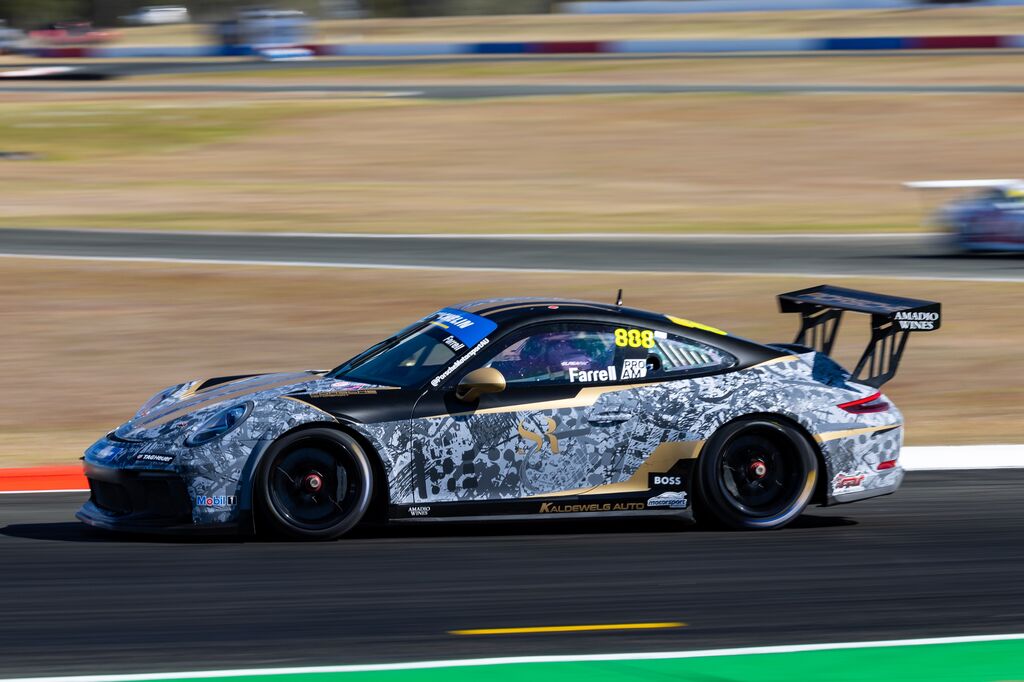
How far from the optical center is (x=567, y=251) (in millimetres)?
19766

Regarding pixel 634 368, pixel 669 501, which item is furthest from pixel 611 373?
pixel 669 501

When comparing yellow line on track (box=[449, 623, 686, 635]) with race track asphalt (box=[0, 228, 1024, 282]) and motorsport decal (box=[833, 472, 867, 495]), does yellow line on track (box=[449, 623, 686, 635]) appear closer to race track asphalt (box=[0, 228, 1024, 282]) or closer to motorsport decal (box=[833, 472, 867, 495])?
motorsport decal (box=[833, 472, 867, 495])

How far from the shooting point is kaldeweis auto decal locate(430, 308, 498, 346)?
24.0ft

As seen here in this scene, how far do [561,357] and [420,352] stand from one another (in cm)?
76

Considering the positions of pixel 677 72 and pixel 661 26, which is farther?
pixel 661 26

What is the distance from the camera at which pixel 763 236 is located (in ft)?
70.0

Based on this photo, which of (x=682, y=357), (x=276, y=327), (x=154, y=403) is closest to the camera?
(x=682, y=357)

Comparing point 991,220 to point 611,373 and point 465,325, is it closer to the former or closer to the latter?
point 611,373

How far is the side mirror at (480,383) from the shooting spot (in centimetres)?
700

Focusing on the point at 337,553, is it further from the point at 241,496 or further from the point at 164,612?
the point at 164,612

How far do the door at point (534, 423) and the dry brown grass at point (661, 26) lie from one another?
52.8 metres

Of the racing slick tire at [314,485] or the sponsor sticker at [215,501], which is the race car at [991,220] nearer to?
the racing slick tire at [314,485]

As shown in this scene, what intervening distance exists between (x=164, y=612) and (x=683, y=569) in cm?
243

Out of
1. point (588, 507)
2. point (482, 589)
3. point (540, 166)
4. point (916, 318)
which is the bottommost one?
point (482, 589)
